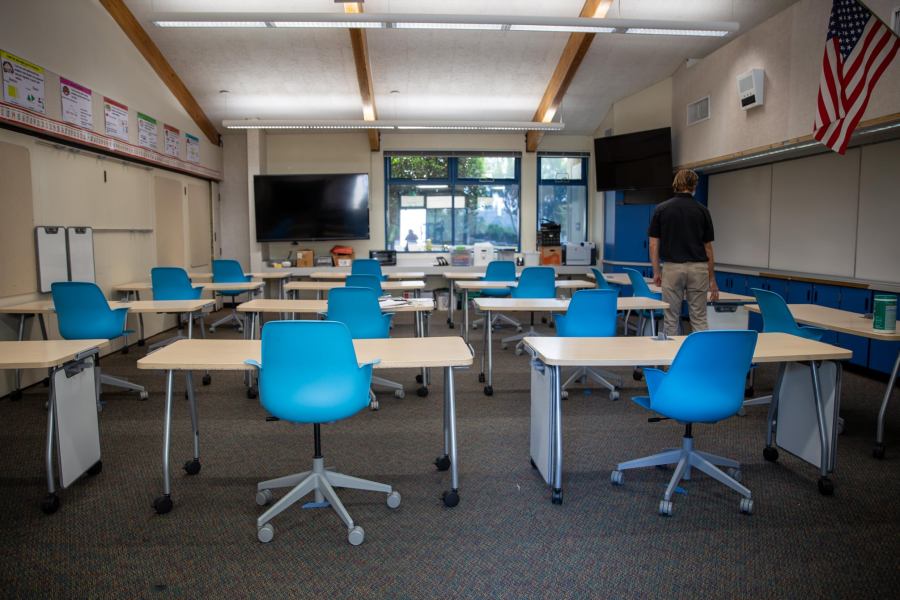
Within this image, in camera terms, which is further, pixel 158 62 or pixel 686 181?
pixel 158 62

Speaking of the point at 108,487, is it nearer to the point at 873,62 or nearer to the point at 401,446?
the point at 401,446

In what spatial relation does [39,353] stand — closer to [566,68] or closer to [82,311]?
[82,311]

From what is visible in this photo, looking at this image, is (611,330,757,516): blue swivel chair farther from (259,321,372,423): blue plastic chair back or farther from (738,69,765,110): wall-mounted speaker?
(738,69,765,110): wall-mounted speaker

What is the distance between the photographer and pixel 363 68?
7.92 metres

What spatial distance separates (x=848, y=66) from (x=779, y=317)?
240cm

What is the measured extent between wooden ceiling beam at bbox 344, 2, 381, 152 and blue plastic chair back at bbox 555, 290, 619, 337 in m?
4.33

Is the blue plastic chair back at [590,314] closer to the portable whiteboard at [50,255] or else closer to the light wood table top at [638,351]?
the light wood table top at [638,351]

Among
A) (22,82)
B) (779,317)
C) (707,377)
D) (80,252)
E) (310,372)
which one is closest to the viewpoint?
(310,372)

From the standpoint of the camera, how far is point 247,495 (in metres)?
3.01

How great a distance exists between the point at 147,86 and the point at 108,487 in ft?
20.7

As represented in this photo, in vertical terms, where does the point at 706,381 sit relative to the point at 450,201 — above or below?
below

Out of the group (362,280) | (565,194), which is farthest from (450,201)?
(362,280)

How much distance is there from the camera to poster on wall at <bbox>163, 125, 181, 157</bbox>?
810cm

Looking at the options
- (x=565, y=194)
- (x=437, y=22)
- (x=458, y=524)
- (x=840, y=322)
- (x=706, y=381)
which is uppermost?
(x=437, y=22)
